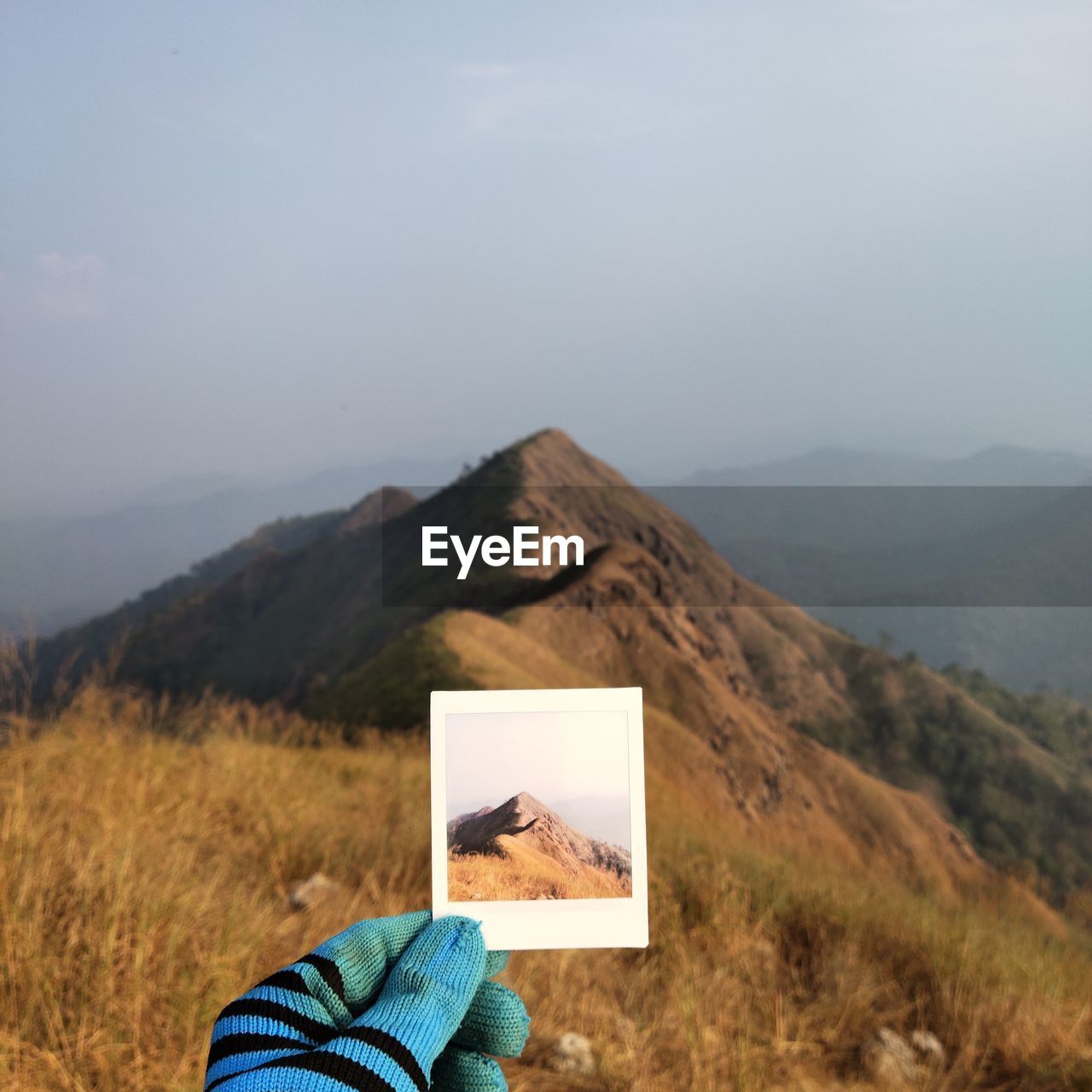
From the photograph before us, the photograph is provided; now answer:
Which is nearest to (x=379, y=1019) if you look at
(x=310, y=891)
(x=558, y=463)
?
(x=310, y=891)

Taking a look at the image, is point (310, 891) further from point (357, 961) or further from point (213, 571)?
point (213, 571)

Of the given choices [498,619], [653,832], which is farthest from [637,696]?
[498,619]

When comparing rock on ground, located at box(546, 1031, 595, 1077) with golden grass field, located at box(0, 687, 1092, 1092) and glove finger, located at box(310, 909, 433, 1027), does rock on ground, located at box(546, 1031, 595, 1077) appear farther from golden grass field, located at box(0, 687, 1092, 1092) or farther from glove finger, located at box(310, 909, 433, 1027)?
glove finger, located at box(310, 909, 433, 1027)

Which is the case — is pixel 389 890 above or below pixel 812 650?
above

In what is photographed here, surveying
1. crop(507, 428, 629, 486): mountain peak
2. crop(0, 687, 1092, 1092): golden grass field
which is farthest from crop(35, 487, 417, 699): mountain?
crop(0, 687, 1092, 1092): golden grass field

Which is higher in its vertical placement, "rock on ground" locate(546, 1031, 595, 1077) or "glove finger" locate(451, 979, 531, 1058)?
"glove finger" locate(451, 979, 531, 1058)

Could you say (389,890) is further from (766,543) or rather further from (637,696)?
(766,543)
